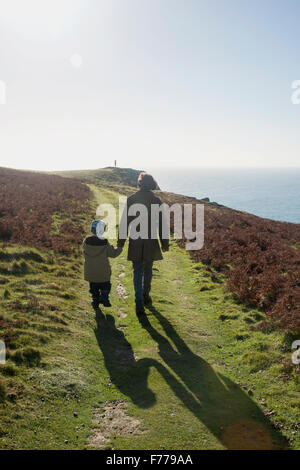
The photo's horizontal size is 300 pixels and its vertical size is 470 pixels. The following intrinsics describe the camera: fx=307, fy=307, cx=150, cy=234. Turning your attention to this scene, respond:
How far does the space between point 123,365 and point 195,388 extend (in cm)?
181

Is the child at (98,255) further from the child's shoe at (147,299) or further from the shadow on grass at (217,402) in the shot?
the shadow on grass at (217,402)

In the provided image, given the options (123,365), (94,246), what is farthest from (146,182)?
(123,365)

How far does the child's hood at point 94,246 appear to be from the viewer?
9.57 m

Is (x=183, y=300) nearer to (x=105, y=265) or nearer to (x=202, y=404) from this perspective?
(x=105, y=265)

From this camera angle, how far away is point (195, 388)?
6.42m

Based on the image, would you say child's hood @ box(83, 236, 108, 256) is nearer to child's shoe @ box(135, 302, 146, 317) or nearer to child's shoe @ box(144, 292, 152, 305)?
child's shoe @ box(135, 302, 146, 317)

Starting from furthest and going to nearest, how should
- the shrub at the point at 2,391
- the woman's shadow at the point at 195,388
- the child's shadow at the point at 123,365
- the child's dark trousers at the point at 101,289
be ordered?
the child's dark trousers at the point at 101,289, the child's shadow at the point at 123,365, the shrub at the point at 2,391, the woman's shadow at the point at 195,388

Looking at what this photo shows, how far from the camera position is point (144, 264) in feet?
33.0

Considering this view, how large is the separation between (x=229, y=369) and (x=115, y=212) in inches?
1017

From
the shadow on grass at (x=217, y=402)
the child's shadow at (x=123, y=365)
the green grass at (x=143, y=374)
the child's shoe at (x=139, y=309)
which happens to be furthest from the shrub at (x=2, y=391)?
the child's shoe at (x=139, y=309)

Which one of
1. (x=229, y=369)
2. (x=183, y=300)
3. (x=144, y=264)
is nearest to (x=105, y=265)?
(x=144, y=264)

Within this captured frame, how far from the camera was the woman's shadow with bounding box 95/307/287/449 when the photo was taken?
16.9 ft

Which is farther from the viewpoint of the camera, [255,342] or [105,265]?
[105,265]

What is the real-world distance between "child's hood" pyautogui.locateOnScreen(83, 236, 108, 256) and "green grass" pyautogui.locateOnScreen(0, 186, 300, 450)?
1971mm
